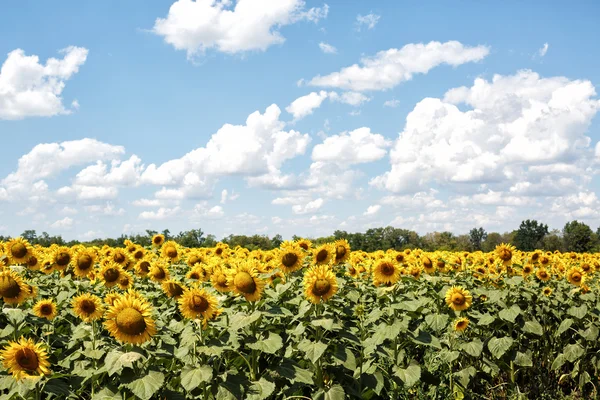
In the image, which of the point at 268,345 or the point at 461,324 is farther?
the point at 461,324

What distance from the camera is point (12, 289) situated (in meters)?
6.35

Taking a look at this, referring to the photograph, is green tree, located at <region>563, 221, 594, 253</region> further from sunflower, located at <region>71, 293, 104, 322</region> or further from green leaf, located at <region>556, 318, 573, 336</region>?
sunflower, located at <region>71, 293, 104, 322</region>

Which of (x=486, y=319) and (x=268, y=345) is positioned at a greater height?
(x=268, y=345)

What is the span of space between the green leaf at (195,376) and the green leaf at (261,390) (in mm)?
556

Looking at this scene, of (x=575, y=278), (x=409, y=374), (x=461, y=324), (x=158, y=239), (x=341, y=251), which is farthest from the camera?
(x=158, y=239)

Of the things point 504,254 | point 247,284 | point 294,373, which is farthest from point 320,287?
point 504,254

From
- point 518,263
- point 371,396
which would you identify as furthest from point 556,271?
point 371,396

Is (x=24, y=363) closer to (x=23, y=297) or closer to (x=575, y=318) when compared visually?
(x=23, y=297)

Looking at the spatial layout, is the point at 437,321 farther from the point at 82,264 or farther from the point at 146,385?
the point at 82,264

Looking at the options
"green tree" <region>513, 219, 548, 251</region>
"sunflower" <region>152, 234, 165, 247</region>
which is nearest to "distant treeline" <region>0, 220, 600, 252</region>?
"green tree" <region>513, 219, 548, 251</region>

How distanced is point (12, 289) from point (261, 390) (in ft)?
10.4

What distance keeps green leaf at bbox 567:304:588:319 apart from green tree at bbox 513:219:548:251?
338 ft

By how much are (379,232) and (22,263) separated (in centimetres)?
7800

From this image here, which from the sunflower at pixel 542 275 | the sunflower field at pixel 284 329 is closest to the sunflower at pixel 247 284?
the sunflower field at pixel 284 329
